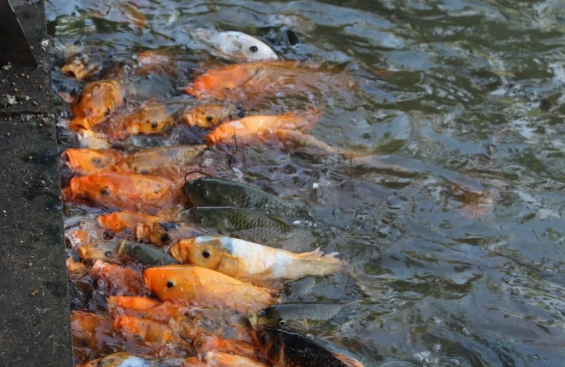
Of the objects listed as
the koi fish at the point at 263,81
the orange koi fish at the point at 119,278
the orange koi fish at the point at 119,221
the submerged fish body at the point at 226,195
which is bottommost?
the orange koi fish at the point at 119,278

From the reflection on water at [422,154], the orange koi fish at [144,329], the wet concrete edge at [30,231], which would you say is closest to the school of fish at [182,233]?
the orange koi fish at [144,329]

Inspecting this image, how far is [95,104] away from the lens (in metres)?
5.33

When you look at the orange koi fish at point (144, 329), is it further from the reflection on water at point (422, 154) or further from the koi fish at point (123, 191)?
the koi fish at point (123, 191)

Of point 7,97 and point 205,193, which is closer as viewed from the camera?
point 7,97

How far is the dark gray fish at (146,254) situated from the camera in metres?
4.05

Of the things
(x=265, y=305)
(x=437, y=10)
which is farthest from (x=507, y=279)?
(x=437, y=10)

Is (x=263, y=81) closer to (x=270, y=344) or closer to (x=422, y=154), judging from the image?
(x=422, y=154)

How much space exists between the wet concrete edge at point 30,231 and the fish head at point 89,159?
20.5 inches

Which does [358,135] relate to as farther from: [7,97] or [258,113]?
[7,97]

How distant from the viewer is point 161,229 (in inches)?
170

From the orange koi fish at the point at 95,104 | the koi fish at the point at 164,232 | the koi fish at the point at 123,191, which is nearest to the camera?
the koi fish at the point at 164,232

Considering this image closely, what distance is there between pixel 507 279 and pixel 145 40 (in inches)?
170

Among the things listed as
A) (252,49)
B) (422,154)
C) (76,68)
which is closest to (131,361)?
(422,154)

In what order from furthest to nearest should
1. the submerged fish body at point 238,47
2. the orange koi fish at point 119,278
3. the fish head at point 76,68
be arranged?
the submerged fish body at point 238,47 → the fish head at point 76,68 → the orange koi fish at point 119,278
